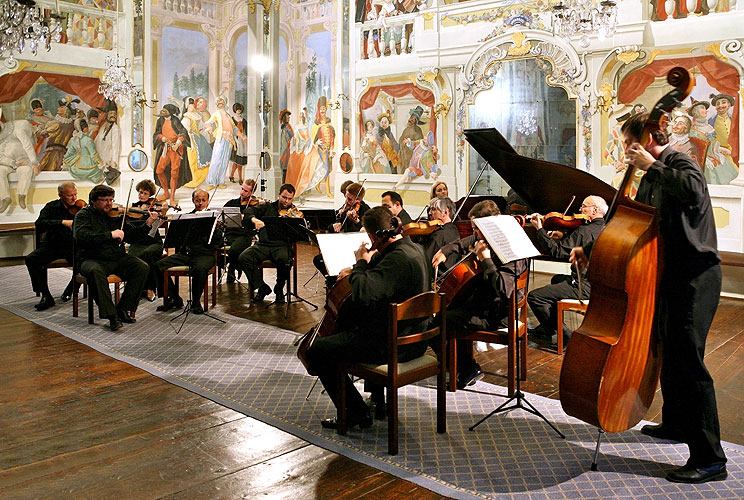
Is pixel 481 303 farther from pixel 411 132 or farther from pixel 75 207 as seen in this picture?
pixel 411 132

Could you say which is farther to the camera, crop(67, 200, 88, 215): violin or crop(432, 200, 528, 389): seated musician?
crop(67, 200, 88, 215): violin

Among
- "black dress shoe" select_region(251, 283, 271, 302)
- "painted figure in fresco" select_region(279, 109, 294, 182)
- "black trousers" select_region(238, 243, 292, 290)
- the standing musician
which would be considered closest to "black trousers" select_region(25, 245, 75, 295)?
"black trousers" select_region(238, 243, 292, 290)

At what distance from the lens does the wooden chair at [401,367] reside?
4.02 m

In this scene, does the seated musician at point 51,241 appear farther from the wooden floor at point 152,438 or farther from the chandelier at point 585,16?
the chandelier at point 585,16

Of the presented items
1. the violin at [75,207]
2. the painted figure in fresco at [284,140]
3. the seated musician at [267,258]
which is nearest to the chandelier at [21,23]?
the violin at [75,207]

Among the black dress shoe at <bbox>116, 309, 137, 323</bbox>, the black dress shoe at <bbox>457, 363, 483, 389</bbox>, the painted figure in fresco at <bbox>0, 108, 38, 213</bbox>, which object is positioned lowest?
the black dress shoe at <bbox>457, 363, 483, 389</bbox>

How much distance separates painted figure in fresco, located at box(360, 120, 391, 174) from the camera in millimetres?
12891

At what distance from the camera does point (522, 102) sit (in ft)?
36.1

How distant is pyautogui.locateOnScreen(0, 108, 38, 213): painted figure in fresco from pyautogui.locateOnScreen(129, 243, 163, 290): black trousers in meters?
4.97

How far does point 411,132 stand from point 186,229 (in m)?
5.91

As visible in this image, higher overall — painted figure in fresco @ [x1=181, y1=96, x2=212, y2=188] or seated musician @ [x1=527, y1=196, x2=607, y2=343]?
painted figure in fresco @ [x1=181, y1=96, x2=212, y2=188]

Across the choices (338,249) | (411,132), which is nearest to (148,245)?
(338,249)

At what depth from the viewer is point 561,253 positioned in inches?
244

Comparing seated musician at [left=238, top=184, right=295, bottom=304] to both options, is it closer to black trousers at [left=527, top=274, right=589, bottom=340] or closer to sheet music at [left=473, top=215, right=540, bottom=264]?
black trousers at [left=527, top=274, right=589, bottom=340]
